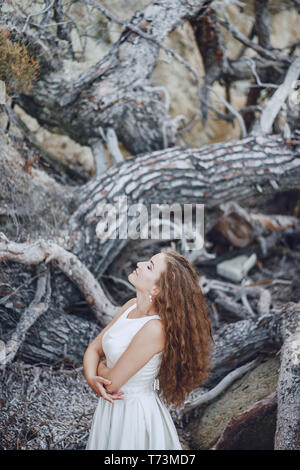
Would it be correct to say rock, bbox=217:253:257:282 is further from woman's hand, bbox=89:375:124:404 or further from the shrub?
the shrub

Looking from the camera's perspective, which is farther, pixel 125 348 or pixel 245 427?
pixel 245 427

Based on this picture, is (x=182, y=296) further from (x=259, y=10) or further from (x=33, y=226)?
(x=259, y=10)

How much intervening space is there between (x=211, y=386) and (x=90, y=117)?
1.85 metres

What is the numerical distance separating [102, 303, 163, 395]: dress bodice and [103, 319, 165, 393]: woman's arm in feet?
0.18

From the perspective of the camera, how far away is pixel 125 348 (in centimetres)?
141

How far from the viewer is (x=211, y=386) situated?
1.93m

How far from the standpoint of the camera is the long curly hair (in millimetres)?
1390

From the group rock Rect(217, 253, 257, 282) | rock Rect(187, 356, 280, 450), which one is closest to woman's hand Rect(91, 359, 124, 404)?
rock Rect(187, 356, 280, 450)

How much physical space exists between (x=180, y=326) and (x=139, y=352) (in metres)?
0.19

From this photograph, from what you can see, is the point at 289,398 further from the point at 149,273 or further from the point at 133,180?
the point at 133,180

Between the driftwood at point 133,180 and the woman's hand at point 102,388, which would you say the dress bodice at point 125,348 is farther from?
the driftwood at point 133,180

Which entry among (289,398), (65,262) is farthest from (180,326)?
(65,262)

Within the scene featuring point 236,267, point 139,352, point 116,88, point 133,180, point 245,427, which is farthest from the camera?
point 236,267
